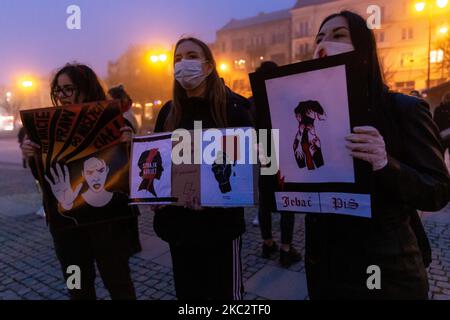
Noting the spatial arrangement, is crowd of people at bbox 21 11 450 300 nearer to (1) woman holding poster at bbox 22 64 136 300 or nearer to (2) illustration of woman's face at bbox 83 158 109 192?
(1) woman holding poster at bbox 22 64 136 300

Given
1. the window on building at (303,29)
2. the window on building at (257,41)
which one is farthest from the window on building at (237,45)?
the window on building at (303,29)

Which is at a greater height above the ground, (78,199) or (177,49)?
(177,49)

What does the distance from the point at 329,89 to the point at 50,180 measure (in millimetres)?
1820

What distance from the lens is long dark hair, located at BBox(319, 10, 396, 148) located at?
4.19 ft

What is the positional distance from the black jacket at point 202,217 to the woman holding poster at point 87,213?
0.39 meters

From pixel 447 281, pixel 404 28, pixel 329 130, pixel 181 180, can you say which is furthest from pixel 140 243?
pixel 404 28

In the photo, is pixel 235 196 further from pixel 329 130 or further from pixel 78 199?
pixel 78 199

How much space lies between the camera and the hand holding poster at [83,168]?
2.17m

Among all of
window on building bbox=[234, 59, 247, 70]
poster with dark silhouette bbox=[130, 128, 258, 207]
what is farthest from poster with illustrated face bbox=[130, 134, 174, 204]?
window on building bbox=[234, 59, 247, 70]

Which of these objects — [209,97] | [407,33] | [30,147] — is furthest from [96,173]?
[407,33]

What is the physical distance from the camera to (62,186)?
2.20m

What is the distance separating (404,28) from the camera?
39.6m

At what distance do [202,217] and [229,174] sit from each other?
0.34m

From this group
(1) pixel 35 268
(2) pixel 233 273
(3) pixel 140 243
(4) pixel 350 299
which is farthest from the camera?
(3) pixel 140 243
